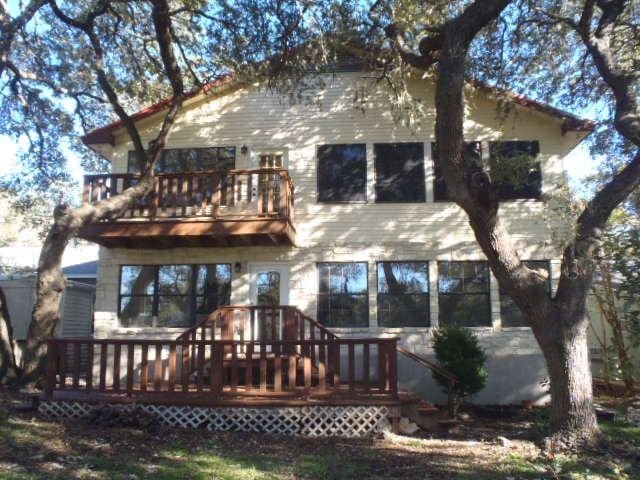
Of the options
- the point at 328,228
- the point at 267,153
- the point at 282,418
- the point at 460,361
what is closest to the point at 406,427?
the point at 282,418

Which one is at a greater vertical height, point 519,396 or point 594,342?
point 594,342

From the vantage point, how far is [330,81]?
1274 cm

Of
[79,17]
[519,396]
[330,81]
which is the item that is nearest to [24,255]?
[79,17]

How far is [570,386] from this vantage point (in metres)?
7.24

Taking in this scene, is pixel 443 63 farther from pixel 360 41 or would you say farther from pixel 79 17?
pixel 79 17

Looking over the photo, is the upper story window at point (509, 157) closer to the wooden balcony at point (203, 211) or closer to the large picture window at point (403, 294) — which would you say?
the large picture window at point (403, 294)

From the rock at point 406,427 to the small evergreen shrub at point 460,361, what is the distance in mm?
1542

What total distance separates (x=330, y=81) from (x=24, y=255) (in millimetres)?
19141

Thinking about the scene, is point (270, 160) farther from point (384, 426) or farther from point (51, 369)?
point (384, 426)

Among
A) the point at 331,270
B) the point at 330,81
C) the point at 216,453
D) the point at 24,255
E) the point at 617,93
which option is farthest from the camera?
the point at 24,255

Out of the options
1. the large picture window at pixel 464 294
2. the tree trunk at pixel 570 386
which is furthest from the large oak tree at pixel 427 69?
the large picture window at pixel 464 294

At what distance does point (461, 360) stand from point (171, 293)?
6347 millimetres

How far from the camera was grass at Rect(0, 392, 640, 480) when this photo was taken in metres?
6.08

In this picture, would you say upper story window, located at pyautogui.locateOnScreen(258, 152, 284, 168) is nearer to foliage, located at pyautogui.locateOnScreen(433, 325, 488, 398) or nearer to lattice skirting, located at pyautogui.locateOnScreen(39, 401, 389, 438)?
foliage, located at pyautogui.locateOnScreen(433, 325, 488, 398)
